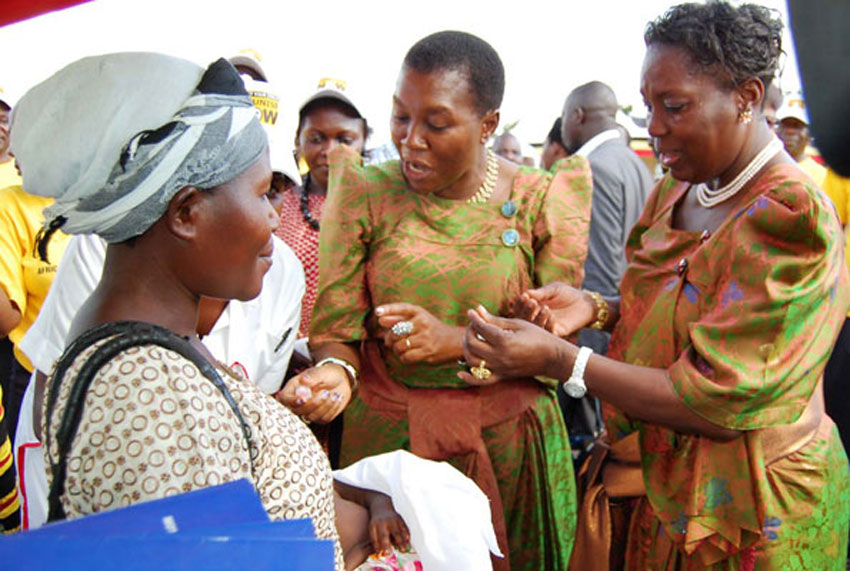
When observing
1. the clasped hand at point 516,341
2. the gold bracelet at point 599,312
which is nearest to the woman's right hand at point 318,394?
the clasped hand at point 516,341

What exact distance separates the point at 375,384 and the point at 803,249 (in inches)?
53.0

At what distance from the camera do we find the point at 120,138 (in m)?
1.24

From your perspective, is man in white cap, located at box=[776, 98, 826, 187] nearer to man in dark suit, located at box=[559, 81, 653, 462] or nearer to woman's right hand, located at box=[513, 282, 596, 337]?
man in dark suit, located at box=[559, 81, 653, 462]

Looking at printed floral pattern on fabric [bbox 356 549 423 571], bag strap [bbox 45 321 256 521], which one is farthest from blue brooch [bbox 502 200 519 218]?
bag strap [bbox 45 321 256 521]

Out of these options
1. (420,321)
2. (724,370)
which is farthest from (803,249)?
(420,321)

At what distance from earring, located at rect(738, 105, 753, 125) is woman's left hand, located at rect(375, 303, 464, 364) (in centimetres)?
97

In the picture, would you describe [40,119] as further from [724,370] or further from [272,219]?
[724,370]

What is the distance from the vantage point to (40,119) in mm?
1278

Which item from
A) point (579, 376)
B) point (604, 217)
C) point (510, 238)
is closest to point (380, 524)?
point (579, 376)

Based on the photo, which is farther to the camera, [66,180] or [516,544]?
[516,544]

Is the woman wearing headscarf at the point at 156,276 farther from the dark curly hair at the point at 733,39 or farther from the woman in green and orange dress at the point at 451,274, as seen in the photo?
the dark curly hair at the point at 733,39

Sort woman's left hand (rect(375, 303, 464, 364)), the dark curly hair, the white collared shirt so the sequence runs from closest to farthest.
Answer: the dark curly hair < woman's left hand (rect(375, 303, 464, 364)) < the white collared shirt

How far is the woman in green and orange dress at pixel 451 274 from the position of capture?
237cm

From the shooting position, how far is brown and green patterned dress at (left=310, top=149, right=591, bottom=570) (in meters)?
2.42
